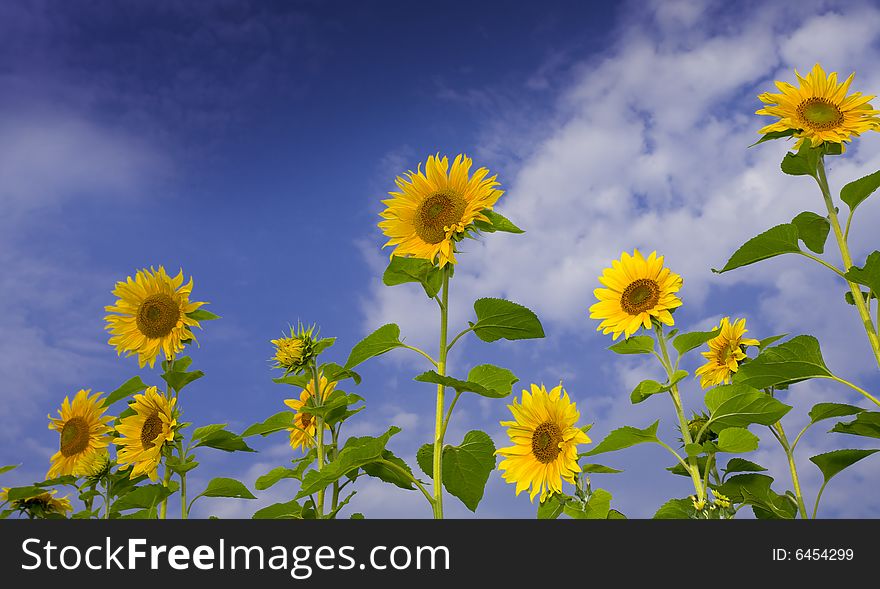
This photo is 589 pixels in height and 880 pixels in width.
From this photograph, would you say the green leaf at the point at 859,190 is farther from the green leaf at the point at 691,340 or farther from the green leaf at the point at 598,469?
the green leaf at the point at 598,469

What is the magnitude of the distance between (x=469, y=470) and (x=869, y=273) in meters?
2.37

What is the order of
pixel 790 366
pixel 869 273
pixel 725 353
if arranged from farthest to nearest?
pixel 725 353
pixel 790 366
pixel 869 273

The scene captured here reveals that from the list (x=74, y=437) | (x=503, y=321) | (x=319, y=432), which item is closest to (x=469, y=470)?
(x=503, y=321)

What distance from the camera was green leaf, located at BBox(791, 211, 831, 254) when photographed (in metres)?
4.21

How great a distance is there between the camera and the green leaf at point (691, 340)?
11.2 ft

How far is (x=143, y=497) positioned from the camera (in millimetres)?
3650

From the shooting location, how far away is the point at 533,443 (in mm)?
3422

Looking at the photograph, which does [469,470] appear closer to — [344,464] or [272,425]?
[344,464]

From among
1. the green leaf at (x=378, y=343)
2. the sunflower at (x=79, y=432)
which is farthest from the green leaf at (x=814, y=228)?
the sunflower at (x=79, y=432)

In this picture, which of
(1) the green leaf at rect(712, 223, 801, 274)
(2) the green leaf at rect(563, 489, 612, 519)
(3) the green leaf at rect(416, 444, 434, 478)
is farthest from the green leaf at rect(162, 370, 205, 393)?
(1) the green leaf at rect(712, 223, 801, 274)
